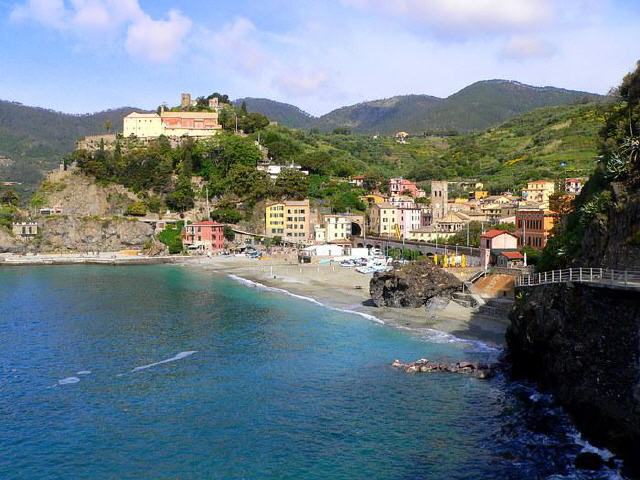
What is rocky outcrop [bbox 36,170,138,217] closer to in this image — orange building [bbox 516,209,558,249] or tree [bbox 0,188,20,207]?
tree [bbox 0,188,20,207]

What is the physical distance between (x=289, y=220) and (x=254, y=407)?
3122 inches

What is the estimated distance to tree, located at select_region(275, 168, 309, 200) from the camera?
11200 cm

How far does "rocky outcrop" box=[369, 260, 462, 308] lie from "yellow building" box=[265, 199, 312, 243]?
52.2 m

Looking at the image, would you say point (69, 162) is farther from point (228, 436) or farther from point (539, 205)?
point (228, 436)

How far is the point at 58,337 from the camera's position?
44.7 metres

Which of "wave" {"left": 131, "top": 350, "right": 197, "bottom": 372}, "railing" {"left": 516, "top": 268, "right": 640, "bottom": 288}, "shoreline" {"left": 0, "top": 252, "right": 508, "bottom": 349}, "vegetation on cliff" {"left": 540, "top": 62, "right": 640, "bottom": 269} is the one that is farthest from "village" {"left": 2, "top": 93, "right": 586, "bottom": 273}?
"railing" {"left": 516, "top": 268, "right": 640, "bottom": 288}

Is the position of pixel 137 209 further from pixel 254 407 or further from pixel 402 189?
pixel 254 407

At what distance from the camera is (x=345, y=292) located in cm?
6625

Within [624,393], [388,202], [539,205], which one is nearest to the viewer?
[624,393]

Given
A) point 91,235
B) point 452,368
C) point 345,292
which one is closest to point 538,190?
point 345,292

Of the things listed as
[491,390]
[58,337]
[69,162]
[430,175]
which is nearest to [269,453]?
[491,390]

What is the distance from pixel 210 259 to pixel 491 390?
72645 millimetres

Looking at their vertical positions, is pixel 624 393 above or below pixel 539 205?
below

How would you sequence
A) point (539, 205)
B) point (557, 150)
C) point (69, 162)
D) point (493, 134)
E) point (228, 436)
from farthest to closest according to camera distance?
point (493, 134) → point (557, 150) → point (69, 162) → point (539, 205) → point (228, 436)
